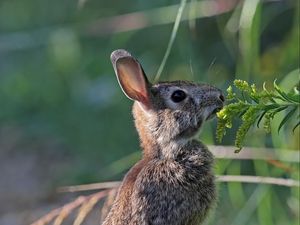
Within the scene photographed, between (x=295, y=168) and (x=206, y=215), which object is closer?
(x=206, y=215)

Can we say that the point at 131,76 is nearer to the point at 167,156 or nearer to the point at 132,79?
the point at 132,79

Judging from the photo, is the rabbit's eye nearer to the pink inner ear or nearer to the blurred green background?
the pink inner ear

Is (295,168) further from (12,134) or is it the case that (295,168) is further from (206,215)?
(12,134)

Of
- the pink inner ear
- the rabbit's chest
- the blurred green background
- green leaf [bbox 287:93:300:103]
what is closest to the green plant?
green leaf [bbox 287:93:300:103]

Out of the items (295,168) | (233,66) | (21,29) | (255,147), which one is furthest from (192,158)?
(21,29)

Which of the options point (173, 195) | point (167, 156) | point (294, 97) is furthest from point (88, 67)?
point (294, 97)
